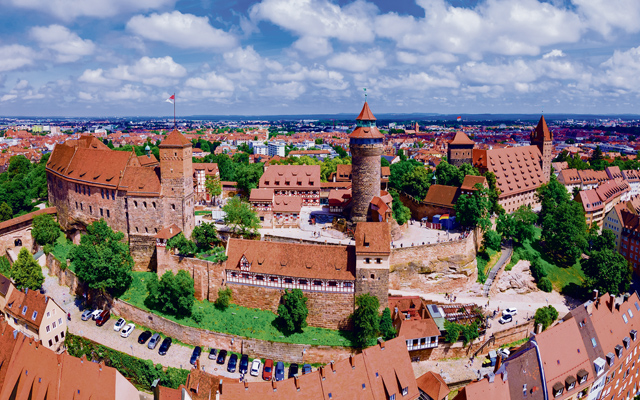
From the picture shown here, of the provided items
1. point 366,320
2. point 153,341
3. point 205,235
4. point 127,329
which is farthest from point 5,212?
point 366,320

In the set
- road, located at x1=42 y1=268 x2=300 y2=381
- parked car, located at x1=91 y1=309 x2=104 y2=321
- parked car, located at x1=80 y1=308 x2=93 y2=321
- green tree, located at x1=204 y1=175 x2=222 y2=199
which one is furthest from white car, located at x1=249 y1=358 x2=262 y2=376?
green tree, located at x1=204 y1=175 x2=222 y2=199

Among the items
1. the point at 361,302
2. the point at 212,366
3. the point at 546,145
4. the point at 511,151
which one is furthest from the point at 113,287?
the point at 546,145

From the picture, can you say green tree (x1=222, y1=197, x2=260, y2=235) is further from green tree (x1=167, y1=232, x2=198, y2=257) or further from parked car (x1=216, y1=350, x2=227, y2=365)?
parked car (x1=216, y1=350, x2=227, y2=365)

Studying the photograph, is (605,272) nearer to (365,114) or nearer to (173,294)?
(365,114)

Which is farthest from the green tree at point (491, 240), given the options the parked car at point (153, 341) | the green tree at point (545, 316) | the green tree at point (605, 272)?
the parked car at point (153, 341)

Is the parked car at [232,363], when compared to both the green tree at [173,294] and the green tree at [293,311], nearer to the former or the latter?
the green tree at [293,311]
